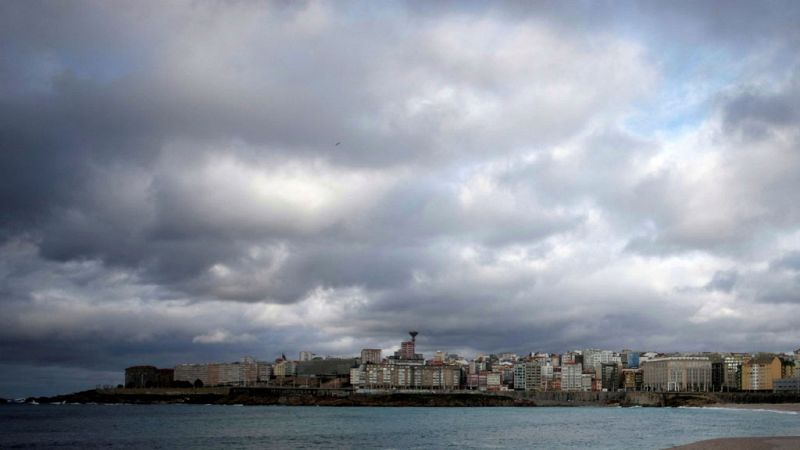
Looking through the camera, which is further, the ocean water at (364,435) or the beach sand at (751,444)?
the ocean water at (364,435)

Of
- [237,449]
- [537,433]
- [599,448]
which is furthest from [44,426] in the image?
[599,448]

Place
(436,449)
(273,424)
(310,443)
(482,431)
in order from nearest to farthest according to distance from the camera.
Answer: (436,449) → (310,443) → (482,431) → (273,424)

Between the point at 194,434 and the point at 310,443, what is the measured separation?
883 inches

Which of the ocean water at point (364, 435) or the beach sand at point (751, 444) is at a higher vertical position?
the beach sand at point (751, 444)

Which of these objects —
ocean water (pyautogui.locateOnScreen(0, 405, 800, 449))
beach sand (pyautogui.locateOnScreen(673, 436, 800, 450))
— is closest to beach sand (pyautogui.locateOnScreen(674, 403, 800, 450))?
beach sand (pyautogui.locateOnScreen(673, 436, 800, 450))

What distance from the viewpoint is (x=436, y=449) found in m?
73.8

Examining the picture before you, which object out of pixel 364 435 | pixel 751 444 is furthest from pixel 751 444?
pixel 364 435

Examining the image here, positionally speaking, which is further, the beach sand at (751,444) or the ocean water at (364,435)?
the ocean water at (364,435)

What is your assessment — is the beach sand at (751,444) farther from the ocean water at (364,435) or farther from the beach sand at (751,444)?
the ocean water at (364,435)

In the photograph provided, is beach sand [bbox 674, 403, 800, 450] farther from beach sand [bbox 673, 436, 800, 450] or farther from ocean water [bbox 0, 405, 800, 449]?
ocean water [bbox 0, 405, 800, 449]

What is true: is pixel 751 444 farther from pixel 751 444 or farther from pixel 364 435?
pixel 364 435

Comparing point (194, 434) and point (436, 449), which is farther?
point (194, 434)

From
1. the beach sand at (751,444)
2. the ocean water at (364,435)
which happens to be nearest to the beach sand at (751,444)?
the beach sand at (751,444)

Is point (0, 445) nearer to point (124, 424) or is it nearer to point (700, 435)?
point (124, 424)
